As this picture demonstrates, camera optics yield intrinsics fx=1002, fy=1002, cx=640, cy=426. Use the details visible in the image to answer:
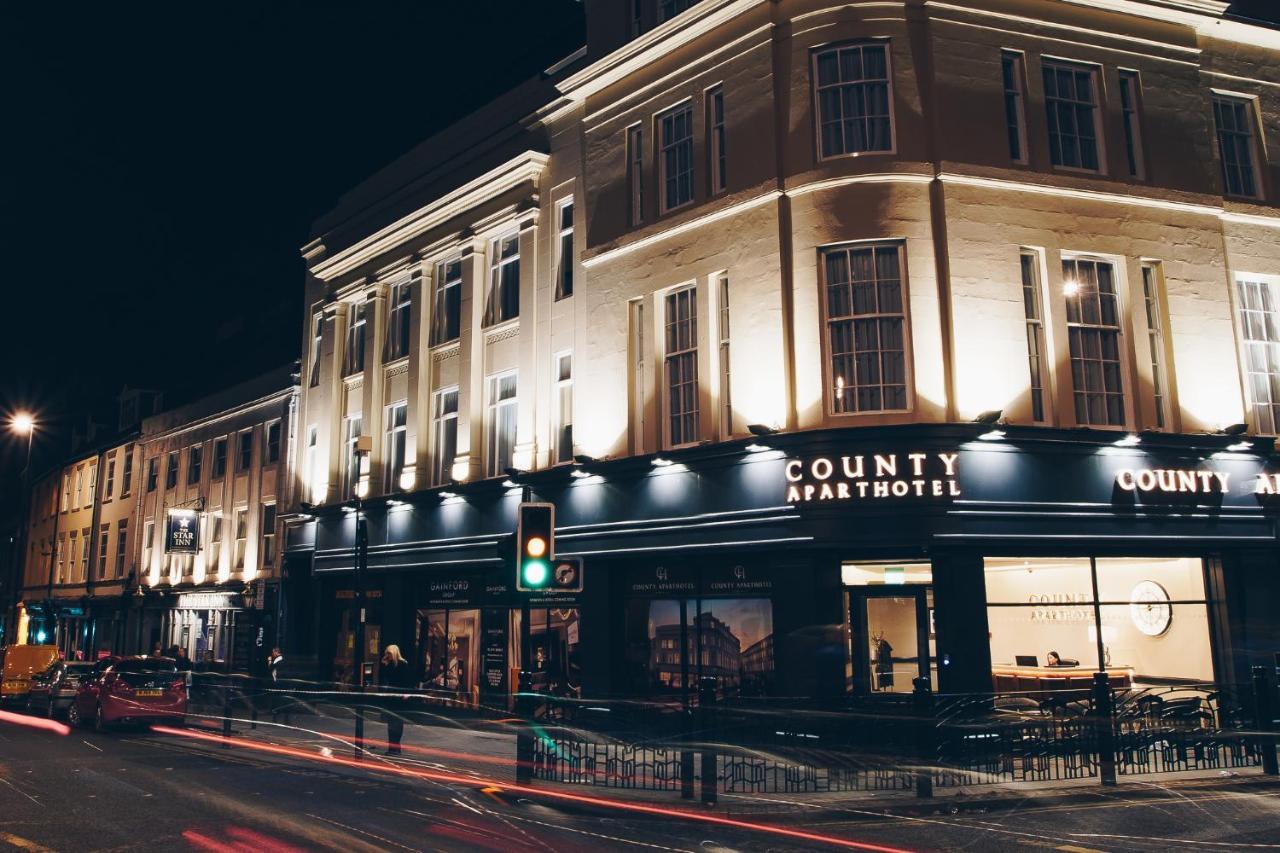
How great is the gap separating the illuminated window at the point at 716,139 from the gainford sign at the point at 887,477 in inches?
265

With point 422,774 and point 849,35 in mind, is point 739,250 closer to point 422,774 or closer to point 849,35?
point 849,35

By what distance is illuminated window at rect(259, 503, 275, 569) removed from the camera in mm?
36344

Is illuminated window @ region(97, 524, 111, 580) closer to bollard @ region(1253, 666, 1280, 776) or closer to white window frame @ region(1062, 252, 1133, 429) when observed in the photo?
white window frame @ region(1062, 252, 1133, 429)

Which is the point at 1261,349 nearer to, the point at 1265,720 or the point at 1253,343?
the point at 1253,343

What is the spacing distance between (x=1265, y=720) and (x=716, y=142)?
1405 centimetres

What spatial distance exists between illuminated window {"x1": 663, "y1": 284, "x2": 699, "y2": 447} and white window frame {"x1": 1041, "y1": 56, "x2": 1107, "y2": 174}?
763 centimetres

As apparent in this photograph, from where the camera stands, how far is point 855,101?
18.8m

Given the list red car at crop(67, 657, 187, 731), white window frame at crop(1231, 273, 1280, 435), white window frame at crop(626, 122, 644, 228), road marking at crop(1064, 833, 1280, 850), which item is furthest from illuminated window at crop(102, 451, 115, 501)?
road marking at crop(1064, 833, 1280, 850)

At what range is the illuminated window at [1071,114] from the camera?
64.1 ft

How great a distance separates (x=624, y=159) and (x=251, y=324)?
33545 millimetres

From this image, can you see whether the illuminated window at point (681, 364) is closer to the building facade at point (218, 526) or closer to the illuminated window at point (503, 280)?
the illuminated window at point (503, 280)

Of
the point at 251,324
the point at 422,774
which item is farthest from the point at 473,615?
the point at 251,324

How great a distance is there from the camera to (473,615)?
1034 inches

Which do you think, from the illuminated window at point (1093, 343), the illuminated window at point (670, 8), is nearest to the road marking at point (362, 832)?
the illuminated window at point (1093, 343)
